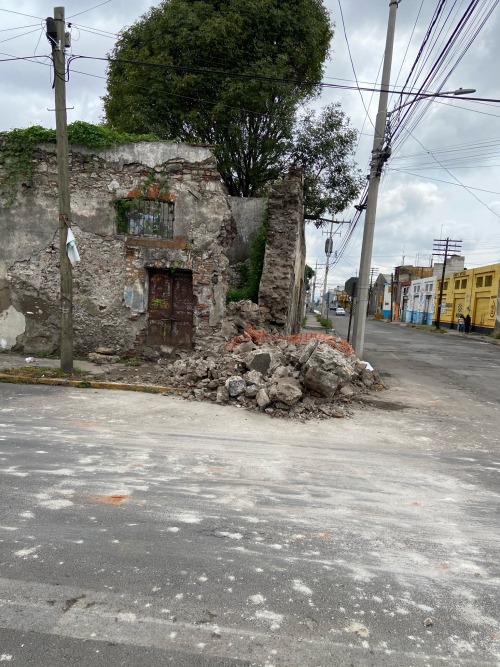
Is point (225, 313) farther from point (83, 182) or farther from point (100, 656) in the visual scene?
point (100, 656)

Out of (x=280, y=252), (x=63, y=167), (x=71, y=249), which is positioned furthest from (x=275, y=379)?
(x=280, y=252)

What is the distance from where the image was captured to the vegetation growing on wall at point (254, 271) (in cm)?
1392

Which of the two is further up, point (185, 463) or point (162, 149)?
point (162, 149)

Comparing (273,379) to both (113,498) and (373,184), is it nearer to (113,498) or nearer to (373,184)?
(113,498)

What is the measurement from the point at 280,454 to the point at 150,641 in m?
3.53

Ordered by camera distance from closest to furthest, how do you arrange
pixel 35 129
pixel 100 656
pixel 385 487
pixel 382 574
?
pixel 100 656, pixel 382 574, pixel 385 487, pixel 35 129

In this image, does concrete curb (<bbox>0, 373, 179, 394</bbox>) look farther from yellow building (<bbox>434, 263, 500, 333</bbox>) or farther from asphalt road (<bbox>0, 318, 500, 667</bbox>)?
yellow building (<bbox>434, 263, 500, 333</bbox>)

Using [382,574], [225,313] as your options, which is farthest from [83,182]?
[382,574]

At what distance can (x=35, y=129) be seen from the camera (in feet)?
37.4

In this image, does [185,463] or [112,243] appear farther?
[112,243]

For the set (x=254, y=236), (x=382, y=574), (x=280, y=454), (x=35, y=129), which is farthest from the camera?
(x=254, y=236)

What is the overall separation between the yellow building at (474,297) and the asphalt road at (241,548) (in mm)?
33797

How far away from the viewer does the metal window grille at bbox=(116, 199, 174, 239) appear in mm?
11562

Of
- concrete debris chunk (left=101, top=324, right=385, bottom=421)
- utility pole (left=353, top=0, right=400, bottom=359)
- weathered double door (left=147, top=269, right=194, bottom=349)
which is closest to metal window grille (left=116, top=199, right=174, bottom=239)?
weathered double door (left=147, top=269, right=194, bottom=349)
